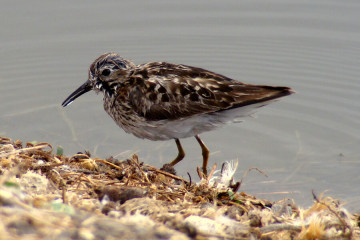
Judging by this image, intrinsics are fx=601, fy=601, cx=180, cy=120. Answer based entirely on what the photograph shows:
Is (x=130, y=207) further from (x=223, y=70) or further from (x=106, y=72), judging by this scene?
(x=223, y=70)

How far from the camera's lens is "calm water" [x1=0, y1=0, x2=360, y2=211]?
9.09 meters

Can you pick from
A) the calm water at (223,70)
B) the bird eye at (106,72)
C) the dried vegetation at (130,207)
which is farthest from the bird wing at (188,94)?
the calm water at (223,70)

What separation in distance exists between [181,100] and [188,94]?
0.11m

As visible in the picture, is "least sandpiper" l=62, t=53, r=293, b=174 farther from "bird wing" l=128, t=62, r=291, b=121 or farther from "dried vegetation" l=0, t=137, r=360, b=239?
"dried vegetation" l=0, t=137, r=360, b=239

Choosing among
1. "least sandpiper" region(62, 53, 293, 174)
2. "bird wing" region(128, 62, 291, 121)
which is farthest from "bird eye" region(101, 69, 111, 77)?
Result: "bird wing" region(128, 62, 291, 121)

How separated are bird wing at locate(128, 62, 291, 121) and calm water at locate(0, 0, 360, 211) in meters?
1.65

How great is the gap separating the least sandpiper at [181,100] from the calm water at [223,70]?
1.41 meters

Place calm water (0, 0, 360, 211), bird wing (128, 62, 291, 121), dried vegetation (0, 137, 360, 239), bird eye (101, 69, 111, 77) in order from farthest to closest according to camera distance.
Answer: calm water (0, 0, 360, 211)
bird eye (101, 69, 111, 77)
bird wing (128, 62, 291, 121)
dried vegetation (0, 137, 360, 239)

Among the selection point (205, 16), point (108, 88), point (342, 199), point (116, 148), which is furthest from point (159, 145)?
point (205, 16)

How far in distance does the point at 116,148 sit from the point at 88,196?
388 centimetres

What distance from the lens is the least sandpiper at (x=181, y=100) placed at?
716 centimetres

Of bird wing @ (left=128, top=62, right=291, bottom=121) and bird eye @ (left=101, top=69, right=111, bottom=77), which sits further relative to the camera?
bird eye @ (left=101, top=69, right=111, bottom=77)

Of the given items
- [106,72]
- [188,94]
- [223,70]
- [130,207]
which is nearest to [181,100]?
[188,94]

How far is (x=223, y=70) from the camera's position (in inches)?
439
